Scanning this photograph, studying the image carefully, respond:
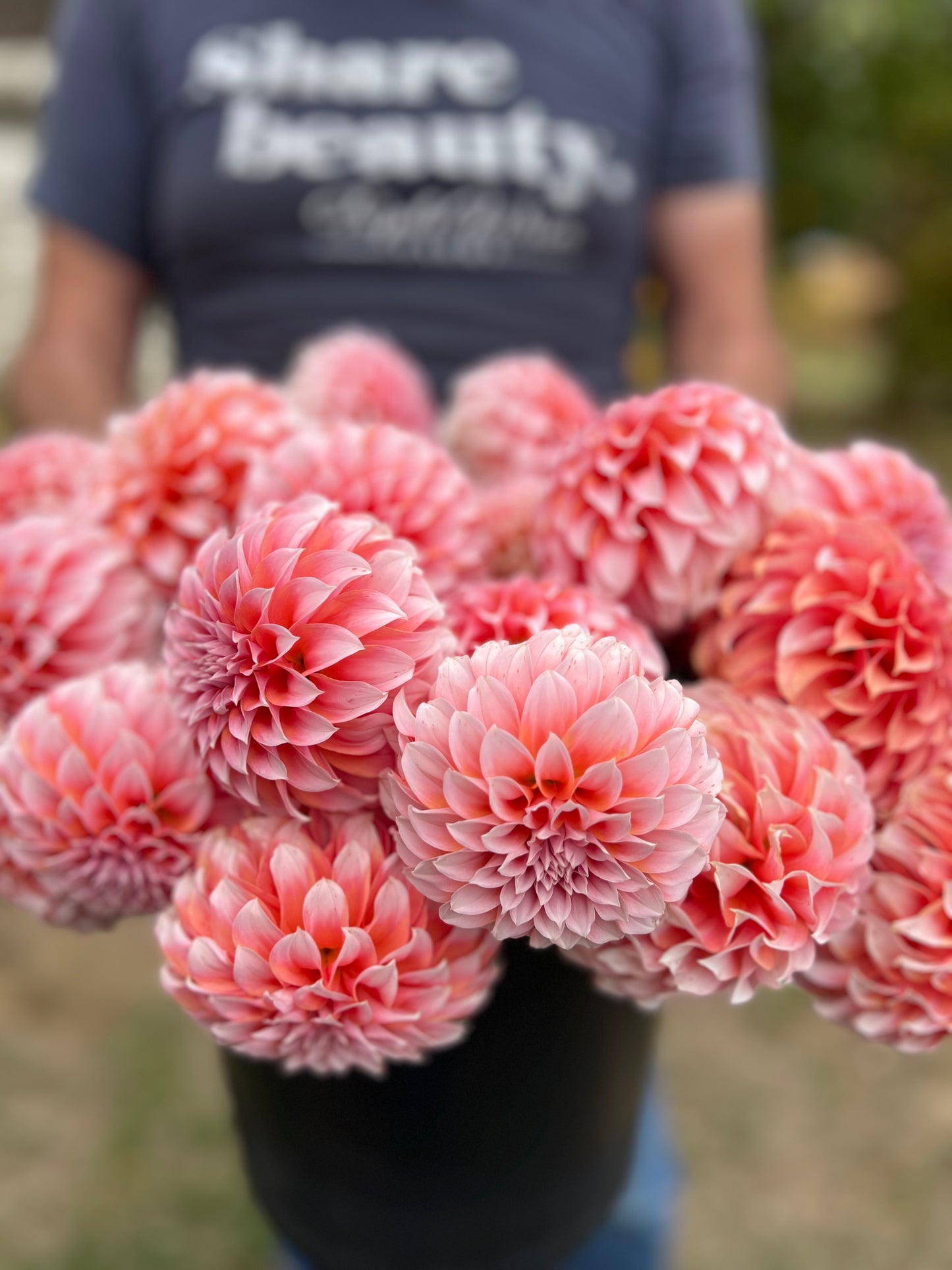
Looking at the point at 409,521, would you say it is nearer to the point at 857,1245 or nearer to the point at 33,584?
the point at 33,584

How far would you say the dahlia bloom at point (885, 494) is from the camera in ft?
1.41

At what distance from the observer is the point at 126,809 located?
1.26 feet

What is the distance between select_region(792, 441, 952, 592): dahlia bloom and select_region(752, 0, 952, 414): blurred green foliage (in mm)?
Result: 4276


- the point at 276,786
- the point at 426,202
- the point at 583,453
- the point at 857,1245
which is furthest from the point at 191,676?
the point at 857,1245

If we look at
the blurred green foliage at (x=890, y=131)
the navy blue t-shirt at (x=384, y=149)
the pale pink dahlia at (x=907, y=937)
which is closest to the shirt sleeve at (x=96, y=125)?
the navy blue t-shirt at (x=384, y=149)

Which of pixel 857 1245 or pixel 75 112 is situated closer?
pixel 75 112

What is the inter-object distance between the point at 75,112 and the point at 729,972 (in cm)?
107

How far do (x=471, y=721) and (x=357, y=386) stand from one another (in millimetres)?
348

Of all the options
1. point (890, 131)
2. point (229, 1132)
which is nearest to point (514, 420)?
point (229, 1132)

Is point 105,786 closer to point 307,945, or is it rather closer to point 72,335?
point 307,945

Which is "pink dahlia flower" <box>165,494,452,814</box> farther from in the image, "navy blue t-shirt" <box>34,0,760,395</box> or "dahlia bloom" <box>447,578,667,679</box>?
"navy blue t-shirt" <box>34,0,760,395</box>

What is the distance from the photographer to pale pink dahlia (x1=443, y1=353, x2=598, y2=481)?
59cm

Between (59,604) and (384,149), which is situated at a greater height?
(384,149)

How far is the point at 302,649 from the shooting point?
0.32 meters
